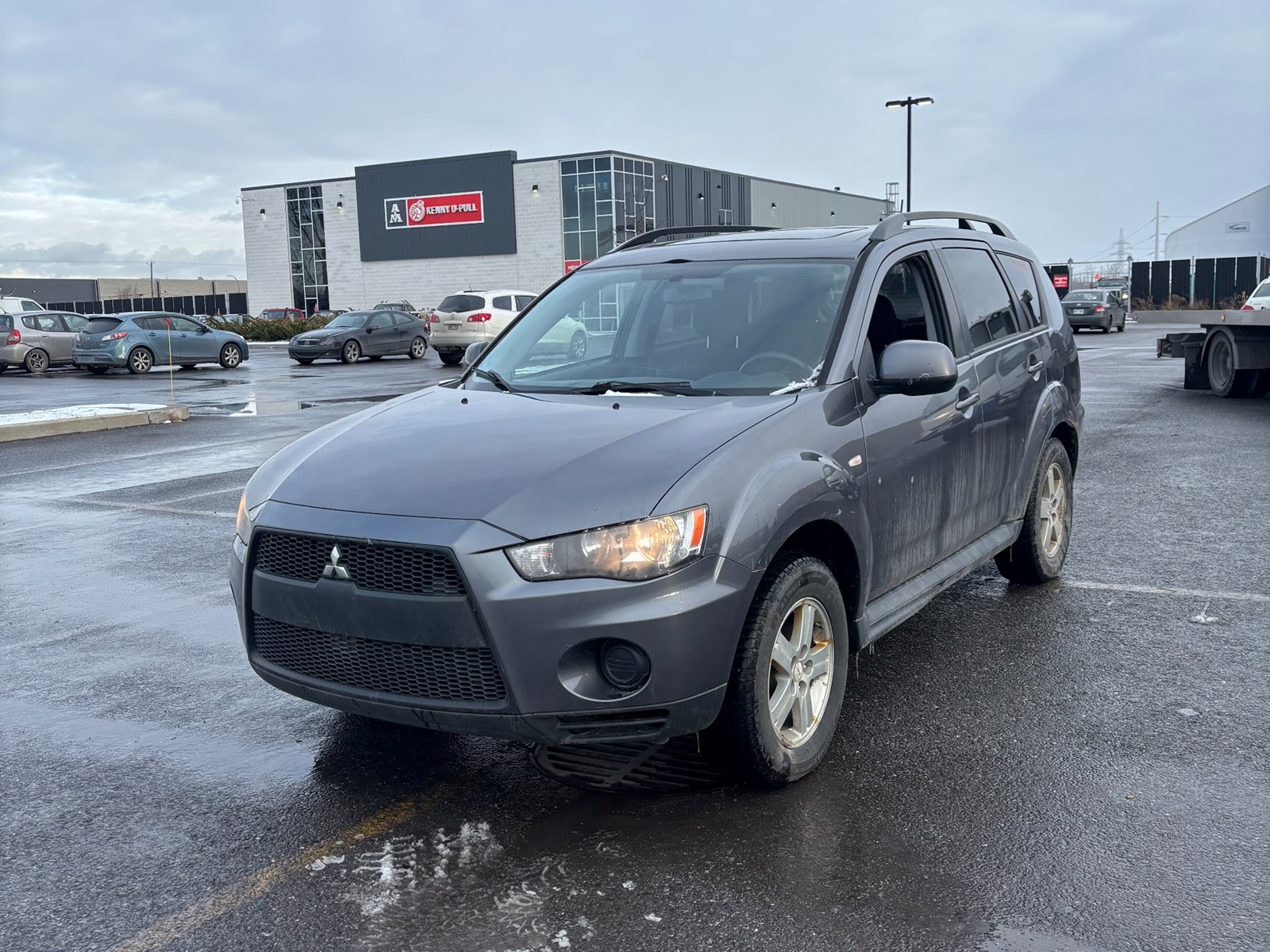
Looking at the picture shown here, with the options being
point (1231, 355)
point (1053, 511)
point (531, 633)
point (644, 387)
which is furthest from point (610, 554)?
point (1231, 355)

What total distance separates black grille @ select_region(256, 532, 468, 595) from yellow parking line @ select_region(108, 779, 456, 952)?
776 mm

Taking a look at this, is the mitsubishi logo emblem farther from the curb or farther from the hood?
the curb

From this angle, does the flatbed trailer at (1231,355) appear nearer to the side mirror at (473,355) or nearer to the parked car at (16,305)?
the side mirror at (473,355)

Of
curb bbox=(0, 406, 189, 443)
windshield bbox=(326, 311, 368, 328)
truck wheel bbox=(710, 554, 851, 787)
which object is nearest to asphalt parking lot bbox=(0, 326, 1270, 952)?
truck wheel bbox=(710, 554, 851, 787)

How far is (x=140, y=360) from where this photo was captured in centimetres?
2931

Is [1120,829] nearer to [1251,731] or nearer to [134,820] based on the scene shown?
[1251,731]

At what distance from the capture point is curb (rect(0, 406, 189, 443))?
48.8ft

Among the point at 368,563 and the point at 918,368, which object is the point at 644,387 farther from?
the point at 368,563

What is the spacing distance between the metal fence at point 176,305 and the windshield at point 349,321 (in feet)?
161

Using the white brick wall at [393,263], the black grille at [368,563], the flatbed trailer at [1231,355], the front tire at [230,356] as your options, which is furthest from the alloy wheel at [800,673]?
the white brick wall at [393,263]

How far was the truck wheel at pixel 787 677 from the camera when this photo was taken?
360 cm

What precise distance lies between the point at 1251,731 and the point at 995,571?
2.52 metres

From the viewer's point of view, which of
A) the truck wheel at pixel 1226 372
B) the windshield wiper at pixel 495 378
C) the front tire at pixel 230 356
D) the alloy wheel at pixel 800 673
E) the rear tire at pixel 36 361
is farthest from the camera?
the front tire at pixel 230 356

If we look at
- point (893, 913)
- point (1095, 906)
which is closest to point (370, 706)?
point (893, 913)
